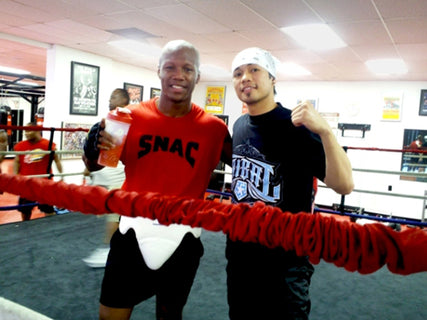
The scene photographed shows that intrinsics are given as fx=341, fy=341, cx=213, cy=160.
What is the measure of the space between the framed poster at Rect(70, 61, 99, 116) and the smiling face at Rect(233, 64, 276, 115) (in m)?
5.29

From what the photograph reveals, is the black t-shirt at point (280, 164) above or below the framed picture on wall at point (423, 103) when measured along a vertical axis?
below

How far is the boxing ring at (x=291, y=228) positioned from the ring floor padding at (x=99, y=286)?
5.30 ft

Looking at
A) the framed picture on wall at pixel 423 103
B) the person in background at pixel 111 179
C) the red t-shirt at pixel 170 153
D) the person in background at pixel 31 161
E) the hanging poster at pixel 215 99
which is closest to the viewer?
the red t-shirt at pixel 170 153

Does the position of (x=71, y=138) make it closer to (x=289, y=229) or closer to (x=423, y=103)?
(x=289, y=229)

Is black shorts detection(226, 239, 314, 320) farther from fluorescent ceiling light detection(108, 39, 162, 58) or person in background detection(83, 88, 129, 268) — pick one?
fluorescent ceiling light detection(108, 39, 162, 58)

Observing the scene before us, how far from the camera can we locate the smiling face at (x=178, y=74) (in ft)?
3.92

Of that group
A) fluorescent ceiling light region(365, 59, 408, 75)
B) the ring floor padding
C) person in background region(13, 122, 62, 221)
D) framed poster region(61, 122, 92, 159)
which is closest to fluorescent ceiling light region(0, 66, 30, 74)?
framed poster region(61, 122, 92, 159)

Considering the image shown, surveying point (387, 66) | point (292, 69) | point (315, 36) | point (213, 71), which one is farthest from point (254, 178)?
point (213, 71)

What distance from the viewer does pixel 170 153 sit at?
118cm

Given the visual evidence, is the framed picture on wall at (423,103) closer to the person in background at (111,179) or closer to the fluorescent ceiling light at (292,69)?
the fluorescent ceiling light at (292,69)

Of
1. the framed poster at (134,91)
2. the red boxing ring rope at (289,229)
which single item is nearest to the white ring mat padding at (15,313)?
the red boxing ring rope at (289,229)

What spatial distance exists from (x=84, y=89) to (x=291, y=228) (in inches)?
243

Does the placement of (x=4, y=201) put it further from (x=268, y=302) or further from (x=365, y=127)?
(x=365, y=127)

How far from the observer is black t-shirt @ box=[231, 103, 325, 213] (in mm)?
1072
